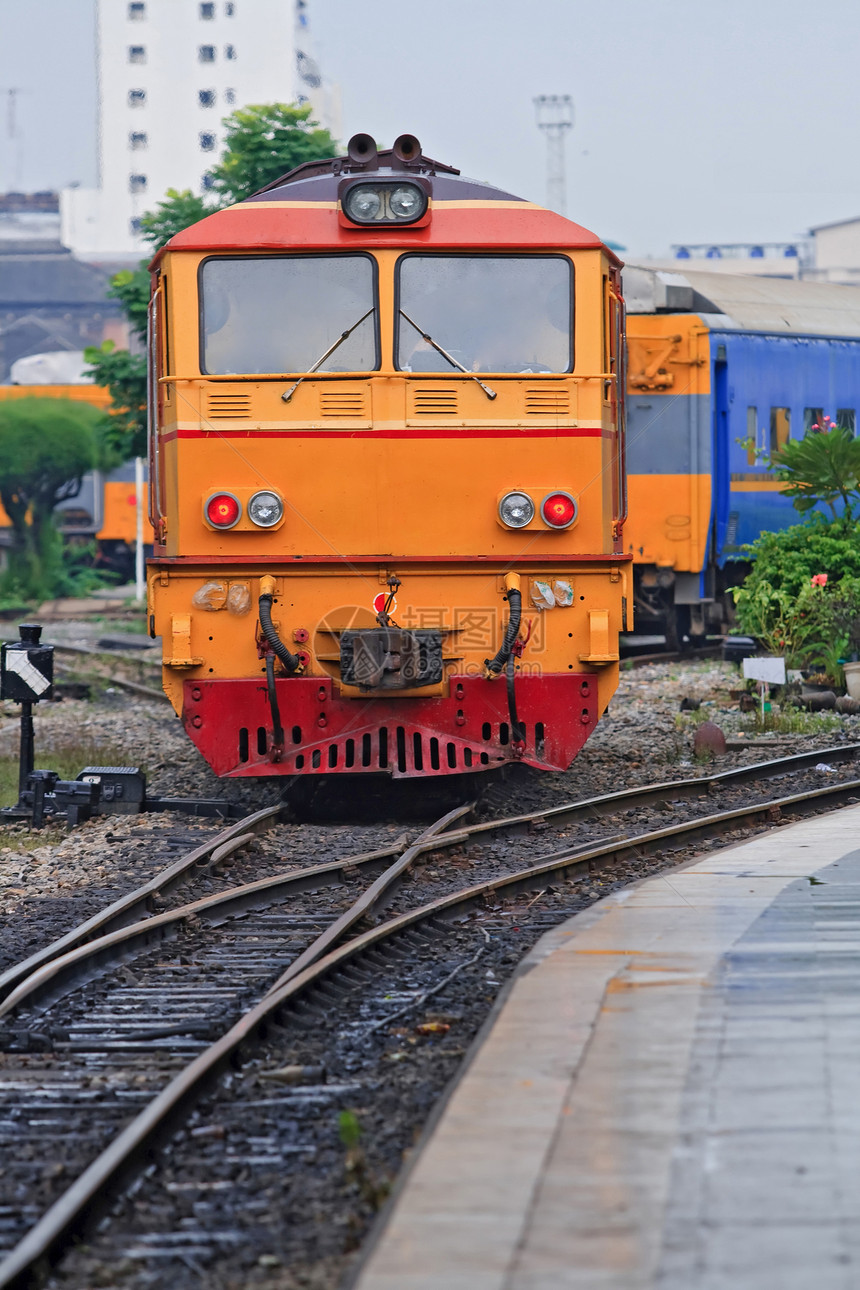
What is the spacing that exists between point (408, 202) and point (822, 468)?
329 inches

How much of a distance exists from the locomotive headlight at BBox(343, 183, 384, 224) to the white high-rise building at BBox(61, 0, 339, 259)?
3464 inches

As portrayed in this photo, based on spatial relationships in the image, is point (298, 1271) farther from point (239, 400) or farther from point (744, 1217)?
point (239, 400)

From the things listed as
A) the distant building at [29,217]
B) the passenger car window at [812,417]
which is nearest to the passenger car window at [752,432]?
the passenger car window at [812,417]

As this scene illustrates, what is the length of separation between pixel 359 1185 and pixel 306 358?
654cm

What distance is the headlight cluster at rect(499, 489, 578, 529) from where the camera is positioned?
32.5ft

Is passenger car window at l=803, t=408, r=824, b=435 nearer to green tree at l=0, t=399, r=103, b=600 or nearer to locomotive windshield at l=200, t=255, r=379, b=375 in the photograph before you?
locomotive windshield at l=200, t=255, r=379, b=375

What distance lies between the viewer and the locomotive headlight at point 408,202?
9961 millimetres

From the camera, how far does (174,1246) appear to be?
13.1 feet

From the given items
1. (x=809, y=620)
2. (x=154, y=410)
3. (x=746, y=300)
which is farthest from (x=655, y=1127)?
(x=746, y=300)

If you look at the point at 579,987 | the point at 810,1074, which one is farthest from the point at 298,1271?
the point at 579,987

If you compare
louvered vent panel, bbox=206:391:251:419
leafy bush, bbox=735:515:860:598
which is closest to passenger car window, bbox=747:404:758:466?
leafy bush, bbox=735:515:860:598

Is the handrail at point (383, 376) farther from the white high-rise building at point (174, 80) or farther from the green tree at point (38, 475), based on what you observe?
the white high-rise building at point (174, 80)

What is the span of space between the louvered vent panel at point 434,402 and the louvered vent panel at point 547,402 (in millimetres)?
451

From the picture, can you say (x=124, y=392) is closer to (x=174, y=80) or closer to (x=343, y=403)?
(x=343, y=403)
